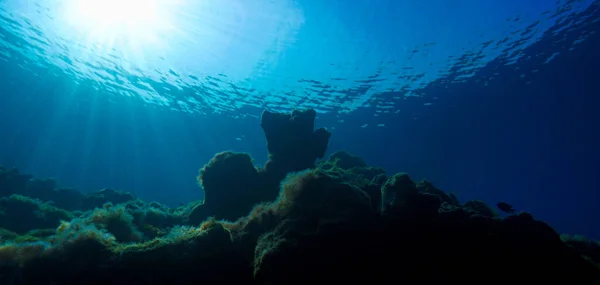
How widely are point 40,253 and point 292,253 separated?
4.46 m

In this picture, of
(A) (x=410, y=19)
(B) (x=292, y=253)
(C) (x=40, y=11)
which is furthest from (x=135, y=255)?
(C) (x=40, y=11)

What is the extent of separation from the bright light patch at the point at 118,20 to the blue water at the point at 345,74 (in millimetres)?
84

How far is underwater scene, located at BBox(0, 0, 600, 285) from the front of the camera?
4699mm

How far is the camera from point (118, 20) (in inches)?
752

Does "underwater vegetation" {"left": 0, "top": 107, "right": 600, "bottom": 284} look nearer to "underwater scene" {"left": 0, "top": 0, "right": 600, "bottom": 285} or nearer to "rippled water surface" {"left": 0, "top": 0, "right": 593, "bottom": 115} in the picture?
"underwater scene" {"left": 0, "top": 0, "right": 600, "bottom": 285}

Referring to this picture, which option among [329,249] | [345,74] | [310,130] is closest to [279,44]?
[345,74]

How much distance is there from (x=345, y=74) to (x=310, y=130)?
10.9 metres

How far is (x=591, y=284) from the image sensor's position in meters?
4.49

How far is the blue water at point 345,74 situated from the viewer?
16.4 metres

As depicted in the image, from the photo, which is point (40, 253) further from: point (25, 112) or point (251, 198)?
point (25, 112)

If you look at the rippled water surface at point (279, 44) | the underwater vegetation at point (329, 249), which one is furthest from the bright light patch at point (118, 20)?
the underwater vegetation at point (329, 249)

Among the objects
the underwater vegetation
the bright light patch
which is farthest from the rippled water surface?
the underwater vegetation

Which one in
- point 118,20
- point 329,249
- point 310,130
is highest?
point 118,20

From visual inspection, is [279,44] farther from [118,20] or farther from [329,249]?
[329,249]
